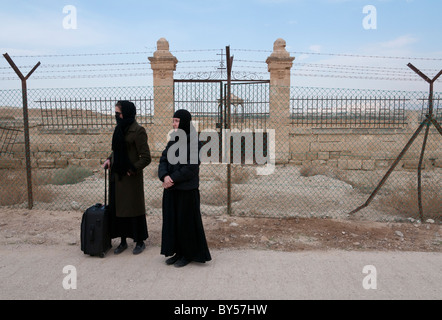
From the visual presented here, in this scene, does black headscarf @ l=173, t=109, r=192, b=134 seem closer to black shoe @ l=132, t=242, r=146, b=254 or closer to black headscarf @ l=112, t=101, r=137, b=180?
black headscarf @ l=112, t=101, r=137, b=180

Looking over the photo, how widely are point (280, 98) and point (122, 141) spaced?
727 centimetres

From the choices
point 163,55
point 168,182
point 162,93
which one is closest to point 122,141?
point 168,182

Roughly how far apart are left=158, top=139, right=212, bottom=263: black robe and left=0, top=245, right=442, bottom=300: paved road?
17cm

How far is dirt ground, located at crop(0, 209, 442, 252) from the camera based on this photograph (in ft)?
14.2

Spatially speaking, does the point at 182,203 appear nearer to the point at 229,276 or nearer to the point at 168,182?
the point at 168,182

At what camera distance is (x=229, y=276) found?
11.2 feet

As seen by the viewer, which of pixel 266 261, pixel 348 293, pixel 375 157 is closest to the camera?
pixel 348 293

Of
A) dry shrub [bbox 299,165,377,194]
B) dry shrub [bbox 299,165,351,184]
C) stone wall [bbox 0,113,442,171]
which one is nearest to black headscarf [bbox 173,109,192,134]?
dry shrub [bbox 299,165,377,194]

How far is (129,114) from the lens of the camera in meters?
3.84

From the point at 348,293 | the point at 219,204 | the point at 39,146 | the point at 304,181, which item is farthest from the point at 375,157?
the point at 39,146

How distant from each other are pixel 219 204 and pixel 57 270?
11.3ft

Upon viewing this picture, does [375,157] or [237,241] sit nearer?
[237,241]

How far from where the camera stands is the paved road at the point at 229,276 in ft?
10.0
